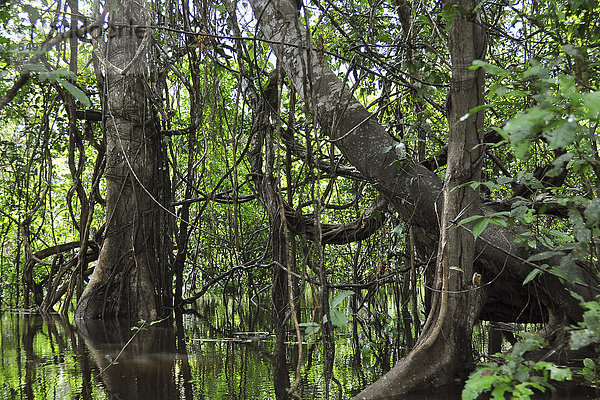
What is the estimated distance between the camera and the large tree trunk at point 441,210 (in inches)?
110

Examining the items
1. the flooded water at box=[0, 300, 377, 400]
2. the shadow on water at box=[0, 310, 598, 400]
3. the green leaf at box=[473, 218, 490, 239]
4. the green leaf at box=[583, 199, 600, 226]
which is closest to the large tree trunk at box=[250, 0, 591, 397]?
the shadow on water at box=[0, 310, 598, 400]

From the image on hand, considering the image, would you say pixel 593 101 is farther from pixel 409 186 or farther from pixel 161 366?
pixel 161 366

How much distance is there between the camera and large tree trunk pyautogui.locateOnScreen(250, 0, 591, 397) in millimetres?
2795

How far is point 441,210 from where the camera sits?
3.27m

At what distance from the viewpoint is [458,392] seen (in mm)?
2705

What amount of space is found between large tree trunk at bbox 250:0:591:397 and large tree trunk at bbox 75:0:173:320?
275 centimetres

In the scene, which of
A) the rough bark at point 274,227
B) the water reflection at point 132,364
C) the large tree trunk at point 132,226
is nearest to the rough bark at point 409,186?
the rough bark at point 274,227

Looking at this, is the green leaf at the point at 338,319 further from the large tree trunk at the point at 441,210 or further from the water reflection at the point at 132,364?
the water reflection at the point at 132,364

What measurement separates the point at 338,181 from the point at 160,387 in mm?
3715

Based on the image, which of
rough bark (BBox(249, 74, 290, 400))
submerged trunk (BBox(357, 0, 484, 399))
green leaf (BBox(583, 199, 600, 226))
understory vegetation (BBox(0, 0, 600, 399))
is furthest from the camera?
rough bark (BBox(249, 74, 290, 400))

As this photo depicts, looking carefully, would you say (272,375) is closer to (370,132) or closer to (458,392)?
(458,392)

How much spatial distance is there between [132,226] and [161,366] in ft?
8.82

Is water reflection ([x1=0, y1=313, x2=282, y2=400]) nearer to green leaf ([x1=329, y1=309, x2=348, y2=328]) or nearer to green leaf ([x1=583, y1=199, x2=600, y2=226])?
green leaf ([x1=329, y1=309, x2=348, y2=328])

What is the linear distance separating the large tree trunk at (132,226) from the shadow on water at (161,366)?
0.58 metres
